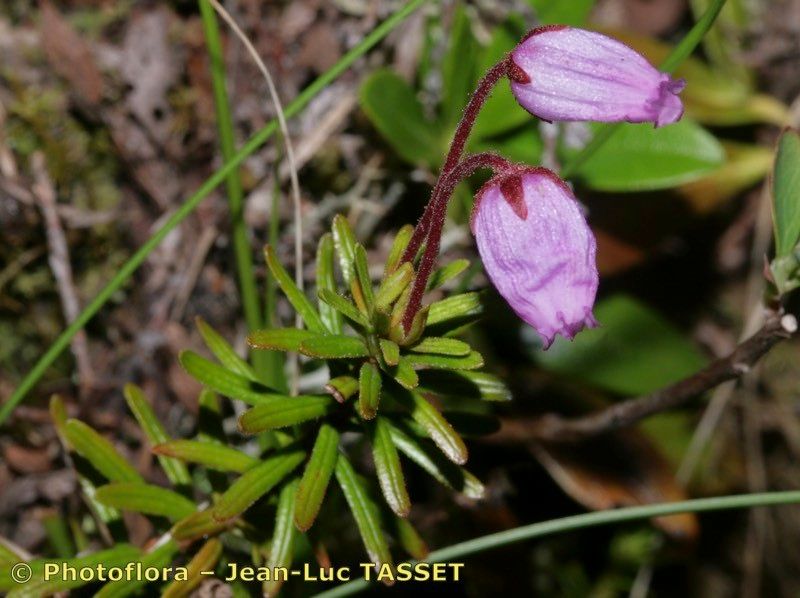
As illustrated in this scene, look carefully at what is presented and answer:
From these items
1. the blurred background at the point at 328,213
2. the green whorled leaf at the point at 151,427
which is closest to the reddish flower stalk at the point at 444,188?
the green whorled leaf at the point at 151,427

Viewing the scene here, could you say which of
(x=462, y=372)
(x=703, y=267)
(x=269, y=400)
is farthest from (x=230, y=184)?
(x=703, y=267)

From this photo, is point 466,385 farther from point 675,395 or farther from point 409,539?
point 675,395

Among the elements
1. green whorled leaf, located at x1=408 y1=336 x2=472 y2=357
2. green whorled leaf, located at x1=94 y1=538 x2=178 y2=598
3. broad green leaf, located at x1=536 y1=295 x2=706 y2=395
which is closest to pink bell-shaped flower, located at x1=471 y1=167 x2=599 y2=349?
green whorled leaf, located at x1=408 y1=336 x2=472 y2=357

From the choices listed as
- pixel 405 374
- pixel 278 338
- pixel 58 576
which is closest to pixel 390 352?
pixel 405 374

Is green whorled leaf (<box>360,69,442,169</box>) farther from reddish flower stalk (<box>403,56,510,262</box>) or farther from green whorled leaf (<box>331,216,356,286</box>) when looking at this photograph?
reddish flower stalk (<box>403,56,510,262</box>)

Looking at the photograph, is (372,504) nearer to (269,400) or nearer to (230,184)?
(269,400)

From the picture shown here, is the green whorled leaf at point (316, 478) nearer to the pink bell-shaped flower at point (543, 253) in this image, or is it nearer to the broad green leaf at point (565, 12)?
the pink bell-shaped flower at point (543, 253)
